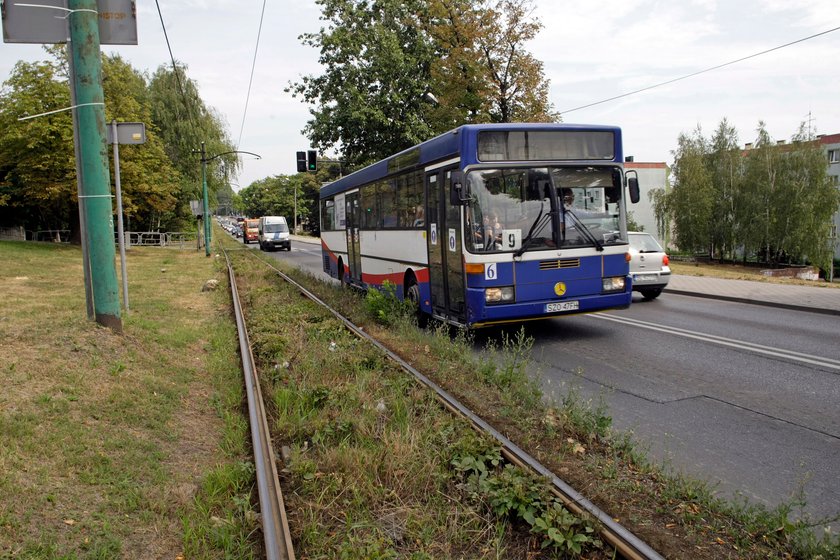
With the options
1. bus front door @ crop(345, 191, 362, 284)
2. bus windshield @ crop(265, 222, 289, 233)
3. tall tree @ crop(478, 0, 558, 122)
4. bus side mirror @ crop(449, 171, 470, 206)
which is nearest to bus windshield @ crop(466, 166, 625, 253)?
bus side mirror @ crop(449, 171, 470, 206)

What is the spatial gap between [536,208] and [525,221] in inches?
9.1

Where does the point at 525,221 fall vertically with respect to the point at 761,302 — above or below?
above

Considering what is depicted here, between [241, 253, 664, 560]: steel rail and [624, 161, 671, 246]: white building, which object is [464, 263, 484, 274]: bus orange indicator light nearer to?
[241, 253, 664, 560]: steel rail

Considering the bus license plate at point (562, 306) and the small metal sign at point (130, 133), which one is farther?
the small metal sign at point (130, 133)

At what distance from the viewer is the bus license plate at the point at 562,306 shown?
837 centimetres

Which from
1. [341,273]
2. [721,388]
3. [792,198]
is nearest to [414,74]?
[341,273]

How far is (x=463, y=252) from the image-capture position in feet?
26.8

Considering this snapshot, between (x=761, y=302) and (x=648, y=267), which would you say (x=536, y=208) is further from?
(x=761, y=302)

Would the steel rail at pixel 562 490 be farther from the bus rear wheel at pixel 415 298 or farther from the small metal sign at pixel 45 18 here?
the small metal sign at pixel 45 18

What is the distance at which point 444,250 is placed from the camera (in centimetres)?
889

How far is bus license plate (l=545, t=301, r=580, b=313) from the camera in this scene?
8367 mm

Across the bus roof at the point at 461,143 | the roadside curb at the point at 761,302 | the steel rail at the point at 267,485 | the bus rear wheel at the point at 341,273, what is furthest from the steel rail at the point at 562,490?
the bus rear wheel at the point at 341,273

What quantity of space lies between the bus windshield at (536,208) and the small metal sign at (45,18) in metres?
4.51

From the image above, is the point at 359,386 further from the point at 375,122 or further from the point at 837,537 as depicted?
the point at 375,122
